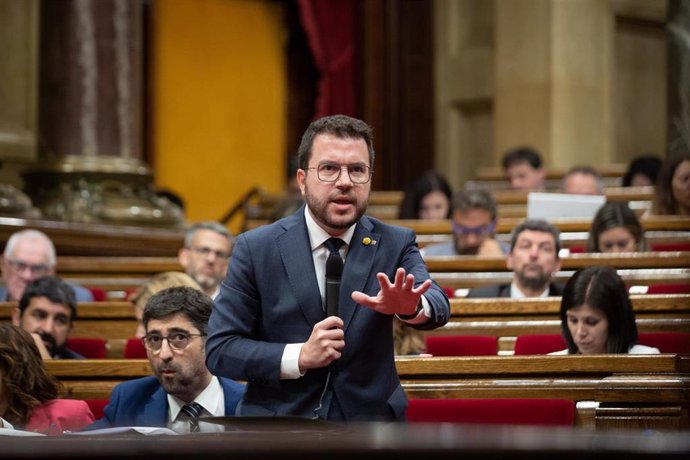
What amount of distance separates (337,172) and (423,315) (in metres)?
0.35

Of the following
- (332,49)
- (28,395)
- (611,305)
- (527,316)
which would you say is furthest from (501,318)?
(332,49)

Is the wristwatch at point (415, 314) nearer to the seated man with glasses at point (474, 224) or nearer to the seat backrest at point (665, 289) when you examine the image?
the seat backrest at point (665, 289)

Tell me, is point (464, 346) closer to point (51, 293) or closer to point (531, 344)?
point (531, 344)

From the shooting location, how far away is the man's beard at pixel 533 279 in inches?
205

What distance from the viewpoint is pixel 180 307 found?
3.60 meters

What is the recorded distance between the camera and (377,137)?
492 inches

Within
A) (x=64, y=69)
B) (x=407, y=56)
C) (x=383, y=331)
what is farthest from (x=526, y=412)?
(x=407, y=56)

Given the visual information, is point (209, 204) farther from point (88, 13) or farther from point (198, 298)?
point (198, 298)

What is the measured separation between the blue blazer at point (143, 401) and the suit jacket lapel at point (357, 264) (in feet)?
2.77

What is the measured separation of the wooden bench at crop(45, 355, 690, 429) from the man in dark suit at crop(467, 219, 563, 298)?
1549 millimetres

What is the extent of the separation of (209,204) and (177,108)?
907 mm

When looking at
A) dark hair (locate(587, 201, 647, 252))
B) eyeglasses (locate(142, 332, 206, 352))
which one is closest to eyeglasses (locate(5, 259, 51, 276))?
eyeglasses (locate(142, 332, 206, 352))

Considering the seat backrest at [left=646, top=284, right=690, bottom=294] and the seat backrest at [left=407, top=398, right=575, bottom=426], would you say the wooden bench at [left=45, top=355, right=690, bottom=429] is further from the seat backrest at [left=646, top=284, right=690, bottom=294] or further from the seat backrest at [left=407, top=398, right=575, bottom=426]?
the seat backrest at [left=646, top=284, right=690, bottom=294]

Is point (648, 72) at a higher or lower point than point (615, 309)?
higher
